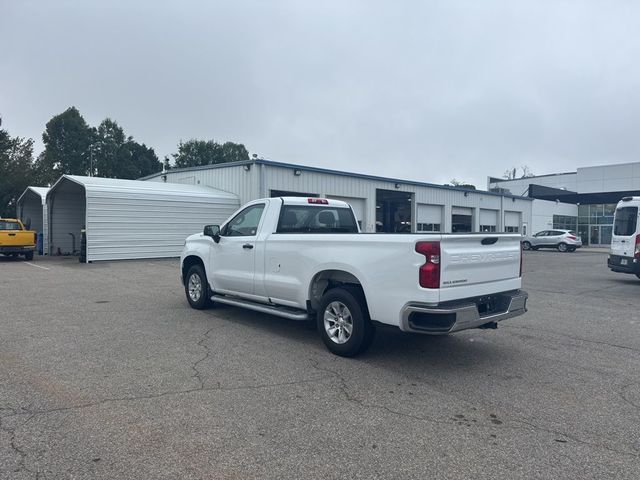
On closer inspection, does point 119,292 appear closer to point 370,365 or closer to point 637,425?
point 370,365

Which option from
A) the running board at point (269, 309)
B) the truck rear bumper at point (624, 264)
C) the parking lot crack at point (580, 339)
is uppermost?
the truck rear bumper at point (624, 264)

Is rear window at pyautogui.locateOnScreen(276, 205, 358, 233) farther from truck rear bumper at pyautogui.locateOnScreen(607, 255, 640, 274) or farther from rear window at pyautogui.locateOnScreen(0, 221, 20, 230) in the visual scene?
rear window at pyautogui.locateOnScreen(0, 221, 20, 230)

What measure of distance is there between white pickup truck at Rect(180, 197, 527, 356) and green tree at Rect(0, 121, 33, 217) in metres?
32.3

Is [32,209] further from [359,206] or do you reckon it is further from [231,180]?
[359,206]

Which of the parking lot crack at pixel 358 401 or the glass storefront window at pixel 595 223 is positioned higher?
the glass storefront window at pixel 595 223

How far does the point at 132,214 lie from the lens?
69.4ft

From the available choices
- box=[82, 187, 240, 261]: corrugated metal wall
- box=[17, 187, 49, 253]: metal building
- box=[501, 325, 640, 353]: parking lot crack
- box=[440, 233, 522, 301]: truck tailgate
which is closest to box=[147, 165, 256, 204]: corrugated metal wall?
box=[82, 187, 240, 261]: corrugated metal wall

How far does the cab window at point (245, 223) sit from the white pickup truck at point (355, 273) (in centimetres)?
2

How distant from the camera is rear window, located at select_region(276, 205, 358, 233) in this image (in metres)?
7.41

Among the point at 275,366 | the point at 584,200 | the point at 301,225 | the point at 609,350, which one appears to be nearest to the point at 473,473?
the point at 275,366

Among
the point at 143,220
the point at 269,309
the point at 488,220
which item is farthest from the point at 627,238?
the point at 488,220

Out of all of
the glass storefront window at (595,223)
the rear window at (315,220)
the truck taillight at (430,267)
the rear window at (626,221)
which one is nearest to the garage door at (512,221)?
the glass storefront window at (595,223)

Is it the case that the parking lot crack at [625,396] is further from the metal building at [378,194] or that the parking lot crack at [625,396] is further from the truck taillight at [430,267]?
the metal building at [378,194]

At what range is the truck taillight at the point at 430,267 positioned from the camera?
5090 mm
